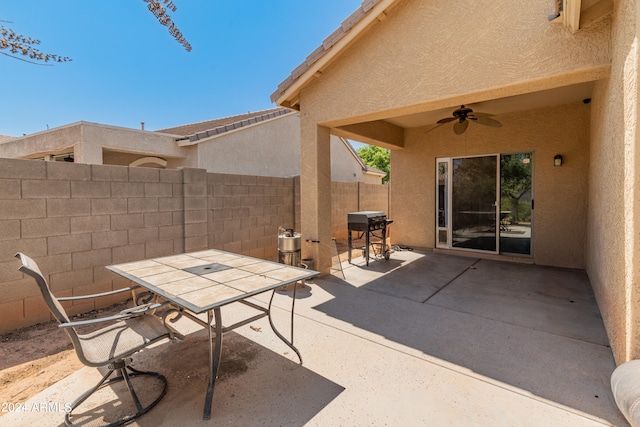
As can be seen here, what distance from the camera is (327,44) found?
5246 mm

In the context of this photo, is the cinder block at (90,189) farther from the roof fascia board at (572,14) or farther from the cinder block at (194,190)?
the roof fascia board at (572,14)

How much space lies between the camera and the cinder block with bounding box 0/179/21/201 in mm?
3592

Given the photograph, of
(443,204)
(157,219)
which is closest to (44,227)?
(157,219)

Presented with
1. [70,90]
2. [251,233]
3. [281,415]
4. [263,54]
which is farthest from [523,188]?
[70,90]

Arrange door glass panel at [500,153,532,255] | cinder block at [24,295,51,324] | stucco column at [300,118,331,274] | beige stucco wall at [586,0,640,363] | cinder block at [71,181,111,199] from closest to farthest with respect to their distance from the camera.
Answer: beige stucco wall at [586,0,640,363], cinder block at [24,295,51,324], cinder block at [71,181,111,199], stucco column at [300,118,331,274], door glass panel at [500,153,532,255]

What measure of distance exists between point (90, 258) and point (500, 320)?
20.2ft

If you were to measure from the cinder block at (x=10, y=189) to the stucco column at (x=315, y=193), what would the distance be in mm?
4400

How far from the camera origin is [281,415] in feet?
7.74

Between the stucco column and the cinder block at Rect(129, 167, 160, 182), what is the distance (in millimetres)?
2813

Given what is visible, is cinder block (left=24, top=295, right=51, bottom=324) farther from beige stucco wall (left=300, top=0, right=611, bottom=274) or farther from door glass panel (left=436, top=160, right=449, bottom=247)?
door glass panel (left=436, top=160, right=449, bottom=247)

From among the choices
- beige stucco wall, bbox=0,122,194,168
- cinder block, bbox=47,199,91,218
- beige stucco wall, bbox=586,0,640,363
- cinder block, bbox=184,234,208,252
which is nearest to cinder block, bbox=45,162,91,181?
cinder block, bbox=47,199,91,218

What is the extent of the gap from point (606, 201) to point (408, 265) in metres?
4.15

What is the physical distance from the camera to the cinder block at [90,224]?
13.9 feet

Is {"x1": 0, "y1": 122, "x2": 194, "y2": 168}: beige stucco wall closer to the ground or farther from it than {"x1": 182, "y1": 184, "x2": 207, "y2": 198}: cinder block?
farther from it
